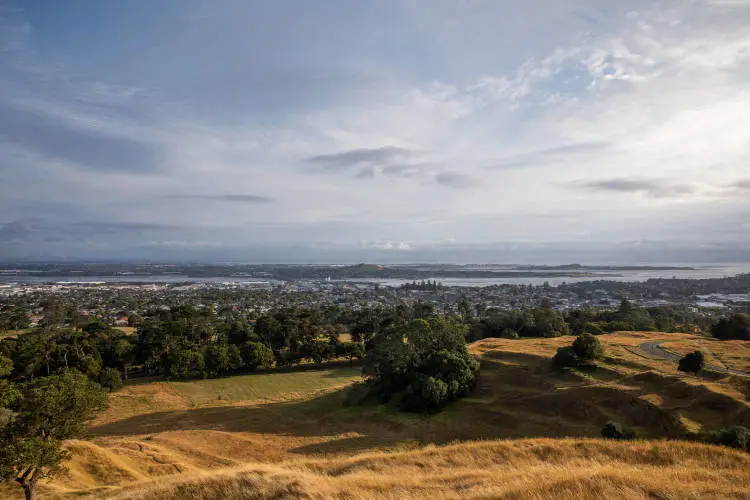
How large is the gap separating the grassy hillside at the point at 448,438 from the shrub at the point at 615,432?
1.62 m

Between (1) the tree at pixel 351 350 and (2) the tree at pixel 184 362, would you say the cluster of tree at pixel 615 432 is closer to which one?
(1) the tree at pixel 351 350

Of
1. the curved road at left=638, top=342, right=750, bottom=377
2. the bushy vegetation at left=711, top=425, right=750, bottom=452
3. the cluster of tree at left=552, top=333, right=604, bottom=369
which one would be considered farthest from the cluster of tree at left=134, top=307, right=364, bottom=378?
the bushy vegetation at left=711, top=425, right=750, bottom=452

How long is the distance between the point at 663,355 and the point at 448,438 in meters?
22.4

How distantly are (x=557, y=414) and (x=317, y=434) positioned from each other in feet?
54.4

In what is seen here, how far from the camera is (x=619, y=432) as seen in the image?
2094 cm

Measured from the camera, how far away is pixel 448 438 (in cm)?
2495

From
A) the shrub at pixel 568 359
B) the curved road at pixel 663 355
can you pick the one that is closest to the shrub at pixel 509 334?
the curved road at pixel 663 355

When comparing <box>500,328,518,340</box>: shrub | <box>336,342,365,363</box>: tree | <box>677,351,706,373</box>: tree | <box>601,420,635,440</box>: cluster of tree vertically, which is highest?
<box>677,351,706,373</box>: tree

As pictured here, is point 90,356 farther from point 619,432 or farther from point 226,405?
point 619,432

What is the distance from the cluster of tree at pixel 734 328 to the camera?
4425 cm

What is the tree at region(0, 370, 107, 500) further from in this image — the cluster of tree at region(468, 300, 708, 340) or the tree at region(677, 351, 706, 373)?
the cluster of tree at region(468, 300, 708, 340)

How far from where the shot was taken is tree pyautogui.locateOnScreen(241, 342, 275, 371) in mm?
49750

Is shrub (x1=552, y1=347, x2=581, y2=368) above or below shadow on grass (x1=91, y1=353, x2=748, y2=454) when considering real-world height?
above

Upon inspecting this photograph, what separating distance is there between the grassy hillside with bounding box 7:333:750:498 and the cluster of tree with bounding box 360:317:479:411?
146 cm
